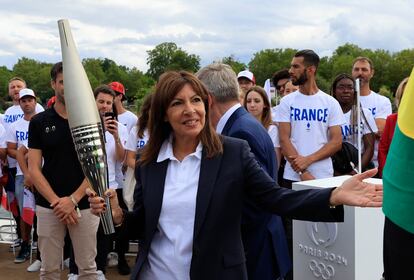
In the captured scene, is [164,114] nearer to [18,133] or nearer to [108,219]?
[108,219]

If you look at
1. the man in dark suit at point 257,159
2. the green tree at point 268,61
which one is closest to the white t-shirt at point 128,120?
the man in dark suit at point 257,159

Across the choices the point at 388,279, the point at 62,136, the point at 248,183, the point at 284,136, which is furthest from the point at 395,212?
the point at 284,136

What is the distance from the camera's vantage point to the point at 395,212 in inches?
67.1

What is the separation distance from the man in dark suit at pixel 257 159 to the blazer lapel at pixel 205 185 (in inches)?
27.3

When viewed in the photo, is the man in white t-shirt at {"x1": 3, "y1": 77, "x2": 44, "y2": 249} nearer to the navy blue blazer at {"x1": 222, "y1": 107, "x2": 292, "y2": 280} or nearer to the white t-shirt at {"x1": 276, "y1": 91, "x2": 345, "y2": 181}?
the white t-shirt at {"x1": 276, "y1": 91, "x2": 345, "y2": 181}

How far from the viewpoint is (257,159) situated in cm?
317

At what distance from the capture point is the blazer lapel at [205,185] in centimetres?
232

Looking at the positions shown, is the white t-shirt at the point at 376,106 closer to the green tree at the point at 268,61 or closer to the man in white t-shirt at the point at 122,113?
the man in white t-shirt at the point at 122,113

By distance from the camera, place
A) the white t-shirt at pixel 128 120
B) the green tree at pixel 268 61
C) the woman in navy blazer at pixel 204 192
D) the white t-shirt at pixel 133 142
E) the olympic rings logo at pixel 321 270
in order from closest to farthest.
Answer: the woman in navy blazer at pixel 204 192
the olympic rings logo at pixel 321 270
the white t-shirt at pixel 133 142
the white t-shirt at pixel 128 120
the green tree at pixel 268 61

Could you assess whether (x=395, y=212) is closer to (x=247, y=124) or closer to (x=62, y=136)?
(x=247, y=124)

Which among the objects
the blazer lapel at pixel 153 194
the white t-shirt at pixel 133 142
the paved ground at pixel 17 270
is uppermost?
the blazer lapel at pixel 153 194

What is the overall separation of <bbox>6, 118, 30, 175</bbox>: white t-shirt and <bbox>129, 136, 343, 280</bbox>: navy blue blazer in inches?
165

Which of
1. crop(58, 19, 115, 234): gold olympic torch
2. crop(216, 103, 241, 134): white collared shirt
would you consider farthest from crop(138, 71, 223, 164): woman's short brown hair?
crop(216, 103, 241, 134): white collared shirt

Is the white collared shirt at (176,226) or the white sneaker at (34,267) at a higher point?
the white collared shirt at (176,226)
